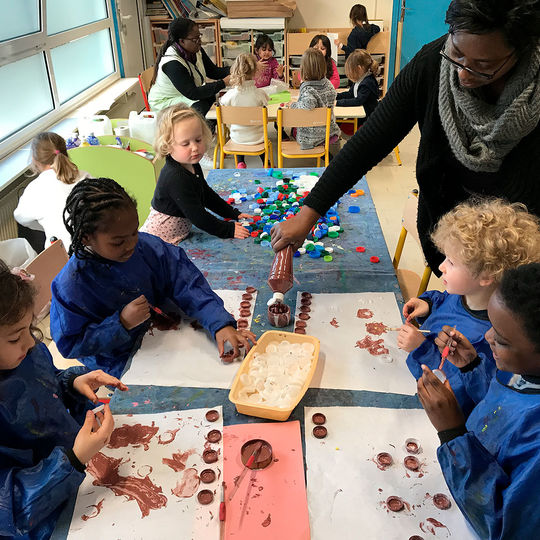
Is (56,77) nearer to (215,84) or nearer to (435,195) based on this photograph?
(215,84)

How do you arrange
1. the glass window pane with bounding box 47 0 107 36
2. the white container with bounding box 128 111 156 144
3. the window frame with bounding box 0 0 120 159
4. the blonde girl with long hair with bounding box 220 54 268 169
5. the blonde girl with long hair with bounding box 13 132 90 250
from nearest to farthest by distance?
the blonde girl with long hair with bounding box 13 132 90 250
the window frame with bounding box 0 0 120 159
the white container with bounding box 128 111 156 144
the blonde girl with long hair with bounding box 220 54 268 169
the glass window pane with bounding box 47 0 107 36

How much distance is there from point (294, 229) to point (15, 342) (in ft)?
2.72

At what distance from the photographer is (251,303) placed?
1.58 m

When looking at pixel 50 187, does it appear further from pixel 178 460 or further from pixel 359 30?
pixel 359 30

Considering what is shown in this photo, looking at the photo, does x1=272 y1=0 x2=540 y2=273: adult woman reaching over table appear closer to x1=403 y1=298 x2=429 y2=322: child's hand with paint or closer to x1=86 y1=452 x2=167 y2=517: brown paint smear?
x1=403 y1=298 x2=429 y2=322: child's hand with paint

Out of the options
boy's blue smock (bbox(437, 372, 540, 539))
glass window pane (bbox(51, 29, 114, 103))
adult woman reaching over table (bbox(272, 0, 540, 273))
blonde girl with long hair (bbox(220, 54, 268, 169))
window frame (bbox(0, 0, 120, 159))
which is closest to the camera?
boy's blue smock (bbox(437, 372, 540, 539))

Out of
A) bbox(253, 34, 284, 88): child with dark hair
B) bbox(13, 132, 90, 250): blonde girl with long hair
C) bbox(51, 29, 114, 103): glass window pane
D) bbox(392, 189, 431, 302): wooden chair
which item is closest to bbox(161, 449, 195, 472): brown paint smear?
bbox(392, 189, 431, 302): wooden chair

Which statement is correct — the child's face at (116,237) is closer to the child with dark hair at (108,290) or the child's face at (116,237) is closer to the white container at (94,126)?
the child with dark hair at (108,290)

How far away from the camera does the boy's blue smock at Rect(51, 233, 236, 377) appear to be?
136 centimetres

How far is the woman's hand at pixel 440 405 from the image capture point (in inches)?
37.3

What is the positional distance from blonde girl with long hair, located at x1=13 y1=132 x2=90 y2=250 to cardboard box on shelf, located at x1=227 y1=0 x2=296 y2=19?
369cm

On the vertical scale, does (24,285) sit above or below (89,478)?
above

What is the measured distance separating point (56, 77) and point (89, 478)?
13.0 ft

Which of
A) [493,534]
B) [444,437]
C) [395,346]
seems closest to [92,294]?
[395,346]
